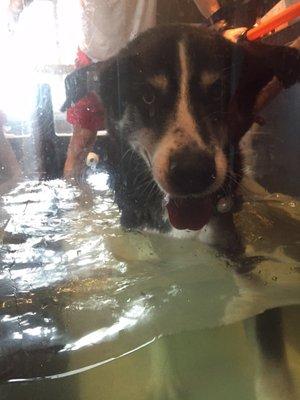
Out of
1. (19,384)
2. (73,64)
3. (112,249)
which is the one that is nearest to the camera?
(19,384)

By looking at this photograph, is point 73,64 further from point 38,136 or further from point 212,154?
point 212,154

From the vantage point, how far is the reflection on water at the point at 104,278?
0.51m

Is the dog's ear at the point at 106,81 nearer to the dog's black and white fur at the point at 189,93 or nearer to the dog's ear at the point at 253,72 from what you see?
the dog's black and white fur at the point at 189,93

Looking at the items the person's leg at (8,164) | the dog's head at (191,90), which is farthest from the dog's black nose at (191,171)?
the person's leg at (8,164)

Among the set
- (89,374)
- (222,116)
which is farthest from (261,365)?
(222,116)

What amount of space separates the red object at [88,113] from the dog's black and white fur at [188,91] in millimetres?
11

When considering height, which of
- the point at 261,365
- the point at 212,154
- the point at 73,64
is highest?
the point at 73,64

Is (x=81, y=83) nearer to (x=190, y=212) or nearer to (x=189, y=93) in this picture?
(x=189, y=93)

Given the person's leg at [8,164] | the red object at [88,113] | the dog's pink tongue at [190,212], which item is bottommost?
the dog's pink tongue at [190,212]

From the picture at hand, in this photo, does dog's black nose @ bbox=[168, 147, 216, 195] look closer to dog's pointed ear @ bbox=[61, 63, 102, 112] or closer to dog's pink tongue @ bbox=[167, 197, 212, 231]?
dog's pink tongue @ bbox=[167, 197, 212, 231]

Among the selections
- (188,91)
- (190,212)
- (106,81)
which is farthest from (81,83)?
(190,212)

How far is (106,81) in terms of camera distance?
2.01ft

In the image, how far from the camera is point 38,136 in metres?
0.62

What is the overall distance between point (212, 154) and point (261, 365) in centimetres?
27
